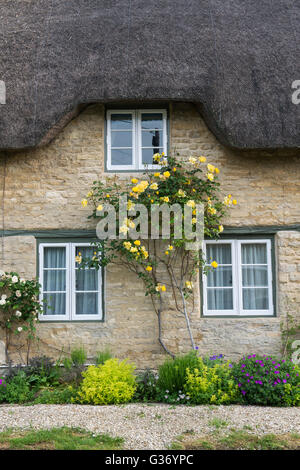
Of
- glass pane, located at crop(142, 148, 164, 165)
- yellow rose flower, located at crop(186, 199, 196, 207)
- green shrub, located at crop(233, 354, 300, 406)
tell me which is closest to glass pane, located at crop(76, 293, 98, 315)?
yellow rose flower, located at crop(186, 199, 196, 207)

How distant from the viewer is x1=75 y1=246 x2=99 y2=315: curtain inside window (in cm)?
705

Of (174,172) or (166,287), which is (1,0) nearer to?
(174,172)

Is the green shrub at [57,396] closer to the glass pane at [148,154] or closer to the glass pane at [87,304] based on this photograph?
the glass pane at [87,304]

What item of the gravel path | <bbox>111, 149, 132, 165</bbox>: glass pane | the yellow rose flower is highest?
<bbox>111, 149, 132, 165</bbox>: glass pane

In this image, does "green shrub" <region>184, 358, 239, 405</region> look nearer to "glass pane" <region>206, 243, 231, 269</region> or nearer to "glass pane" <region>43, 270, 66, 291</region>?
"glass pane" <region>206, 243, 231, 269</region>

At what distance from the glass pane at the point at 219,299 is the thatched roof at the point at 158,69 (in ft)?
7.30

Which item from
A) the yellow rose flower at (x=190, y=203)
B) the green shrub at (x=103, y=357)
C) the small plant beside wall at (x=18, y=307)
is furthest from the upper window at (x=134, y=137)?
the green shrub at (x=103, y=357)

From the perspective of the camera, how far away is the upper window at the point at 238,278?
7.00 meters

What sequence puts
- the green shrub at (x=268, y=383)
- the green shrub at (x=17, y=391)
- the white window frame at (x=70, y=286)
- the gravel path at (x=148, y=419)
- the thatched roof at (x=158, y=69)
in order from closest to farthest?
the gravel path at (x=148, y=419) → the green shrub at (x=268, y=383) → the green shrub at (x=17, y=391) → the thatched roof at (x=158, y=69) → the white window frame at (x=70, y=286)

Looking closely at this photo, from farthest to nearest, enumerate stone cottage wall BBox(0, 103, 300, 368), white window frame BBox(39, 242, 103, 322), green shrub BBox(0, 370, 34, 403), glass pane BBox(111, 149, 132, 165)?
glass pane BBox(111, 149, 132, 165), white window frame BBox(39, 242, 103, 322), stone cottage wall BBox(0, 103, 300, 368), green shrub BBox(0, 370, 34, 403)

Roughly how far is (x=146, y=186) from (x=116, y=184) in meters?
0.60

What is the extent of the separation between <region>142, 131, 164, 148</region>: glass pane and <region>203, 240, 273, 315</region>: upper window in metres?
1.75

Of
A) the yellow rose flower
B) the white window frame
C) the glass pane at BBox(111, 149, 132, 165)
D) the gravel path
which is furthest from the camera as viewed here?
the glass pane at BBox(111, 149, 132, 165)

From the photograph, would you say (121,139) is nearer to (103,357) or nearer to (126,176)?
(126,176)
